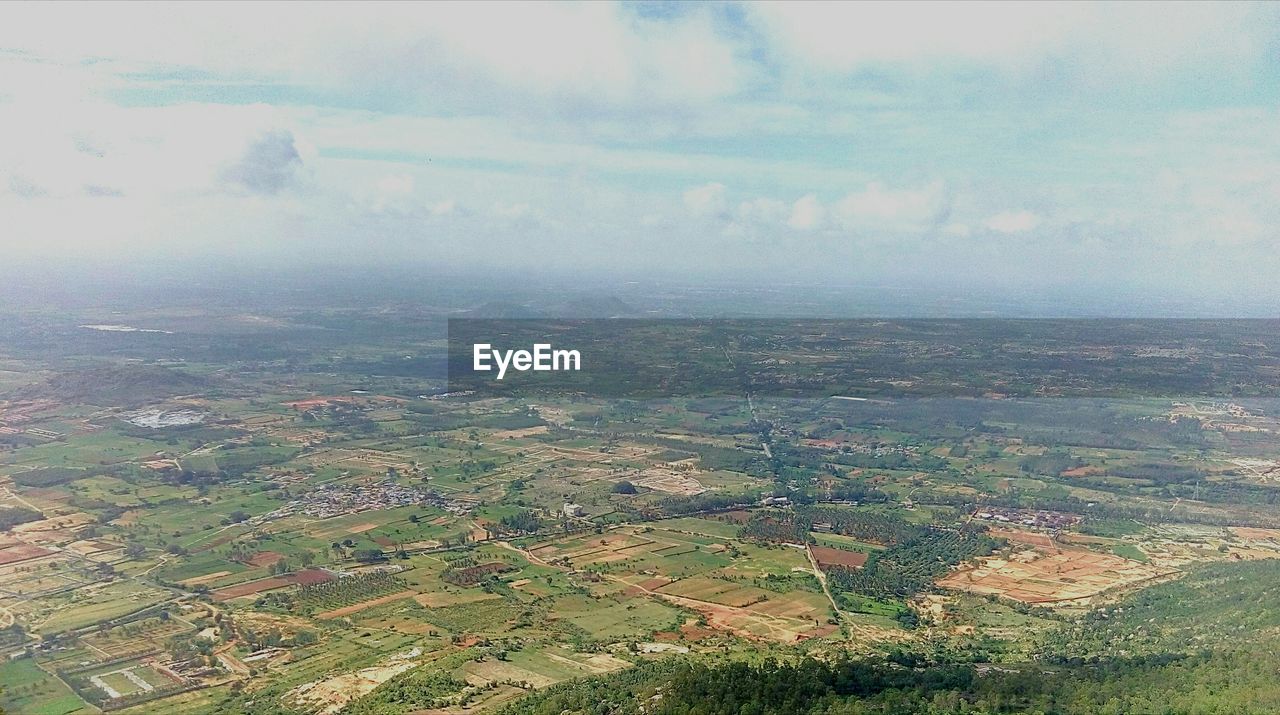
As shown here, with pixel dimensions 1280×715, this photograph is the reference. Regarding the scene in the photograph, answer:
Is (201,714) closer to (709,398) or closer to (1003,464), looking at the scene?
(1003,464)

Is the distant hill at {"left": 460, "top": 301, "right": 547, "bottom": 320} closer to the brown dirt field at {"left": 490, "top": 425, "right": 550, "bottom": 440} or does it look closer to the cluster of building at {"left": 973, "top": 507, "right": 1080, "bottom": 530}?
the brown dirt field at {"left": 490, "top": 425, "right": 550, "bottom": 440}

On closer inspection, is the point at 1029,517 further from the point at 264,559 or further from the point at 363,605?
the point at 264,559

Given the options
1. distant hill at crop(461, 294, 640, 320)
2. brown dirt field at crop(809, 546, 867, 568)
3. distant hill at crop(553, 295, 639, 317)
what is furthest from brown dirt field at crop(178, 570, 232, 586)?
distant hill at crop(553, 295, 639, 317)

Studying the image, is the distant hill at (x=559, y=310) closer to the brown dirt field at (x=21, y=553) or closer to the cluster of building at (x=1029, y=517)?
the cluster of building at (x=1029, y=517)

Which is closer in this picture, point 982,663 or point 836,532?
point 982,663

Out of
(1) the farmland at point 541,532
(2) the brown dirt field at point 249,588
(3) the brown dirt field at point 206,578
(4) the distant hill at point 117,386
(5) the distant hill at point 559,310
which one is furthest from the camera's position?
(5) the distant hill at point 559,310

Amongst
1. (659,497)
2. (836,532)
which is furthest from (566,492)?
(836,532)

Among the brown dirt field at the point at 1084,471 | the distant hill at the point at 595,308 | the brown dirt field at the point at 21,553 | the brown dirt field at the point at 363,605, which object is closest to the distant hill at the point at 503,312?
the distant hill at the point at 595,308
